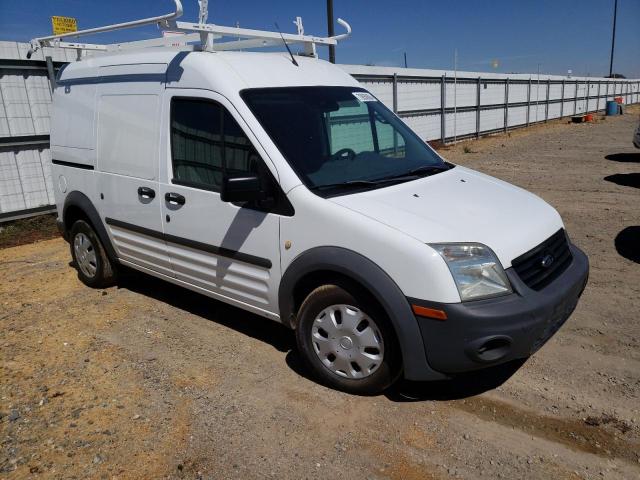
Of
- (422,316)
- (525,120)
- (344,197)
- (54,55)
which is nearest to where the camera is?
(422,316)

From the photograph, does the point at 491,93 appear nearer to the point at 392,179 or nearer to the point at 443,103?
the point at 443,103

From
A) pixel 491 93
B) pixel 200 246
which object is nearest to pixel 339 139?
pixel 200 246

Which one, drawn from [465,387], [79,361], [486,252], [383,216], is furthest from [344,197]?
[79,361]

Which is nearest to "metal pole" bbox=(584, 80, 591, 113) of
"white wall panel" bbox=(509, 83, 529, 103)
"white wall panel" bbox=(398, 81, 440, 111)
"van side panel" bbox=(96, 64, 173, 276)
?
"white wall panel" bbox=(509, 83, 529, 103)

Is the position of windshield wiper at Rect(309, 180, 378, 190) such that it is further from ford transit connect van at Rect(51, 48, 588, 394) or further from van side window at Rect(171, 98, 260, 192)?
van side window at Rect(171, 98, 260, 192)

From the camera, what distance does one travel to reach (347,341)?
10.4 ft

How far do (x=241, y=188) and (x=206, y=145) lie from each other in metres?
0.77

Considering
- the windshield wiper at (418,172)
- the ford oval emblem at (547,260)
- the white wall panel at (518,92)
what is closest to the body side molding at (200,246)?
the windshield wiper at (418,172)

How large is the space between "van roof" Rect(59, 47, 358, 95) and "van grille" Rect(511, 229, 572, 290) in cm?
199

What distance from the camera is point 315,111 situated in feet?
12.6

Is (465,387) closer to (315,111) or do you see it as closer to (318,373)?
(318,373)

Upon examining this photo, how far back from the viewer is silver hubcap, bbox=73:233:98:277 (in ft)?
17.2

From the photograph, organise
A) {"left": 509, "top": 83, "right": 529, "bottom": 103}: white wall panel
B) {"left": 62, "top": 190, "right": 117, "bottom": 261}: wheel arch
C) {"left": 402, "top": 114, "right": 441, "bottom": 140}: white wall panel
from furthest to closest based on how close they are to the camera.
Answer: {"left": 509, "top": 83, "right": 529, "bottom": 103}: white wall panel < {"left": 402, "top": 114, "right": 441, "bottom": 140}: white wall panel < {"left": 62, "top": 190, "right": 117, "bottom": 261}: wheel arch

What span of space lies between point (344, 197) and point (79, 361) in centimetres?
238
